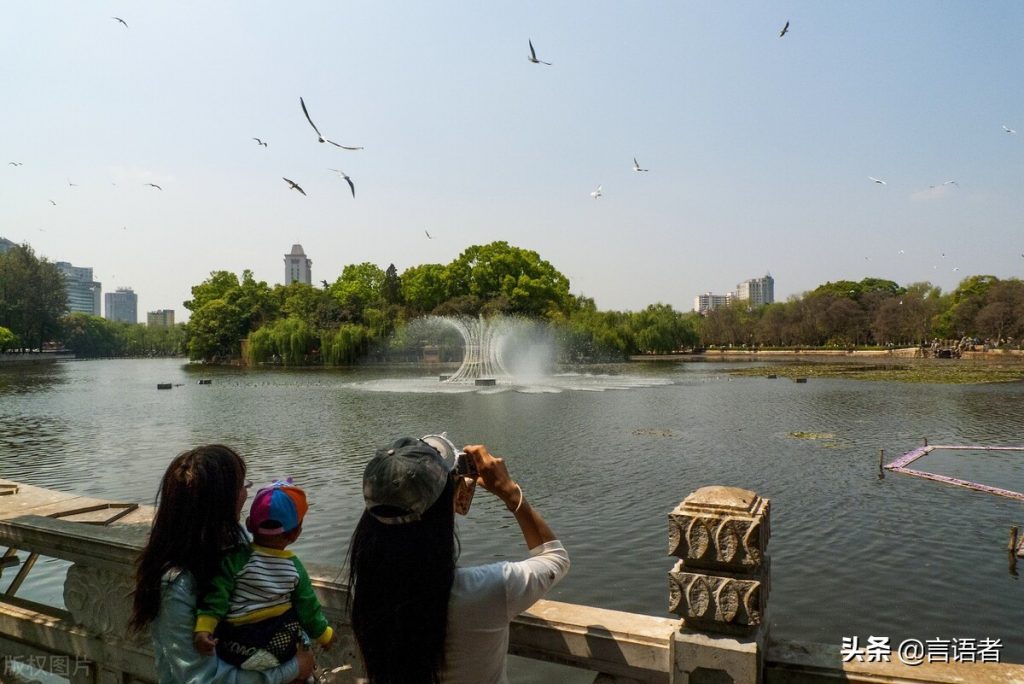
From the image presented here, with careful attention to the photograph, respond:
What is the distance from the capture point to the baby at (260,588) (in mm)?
2326

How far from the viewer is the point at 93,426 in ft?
77.7

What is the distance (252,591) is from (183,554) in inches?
10.1

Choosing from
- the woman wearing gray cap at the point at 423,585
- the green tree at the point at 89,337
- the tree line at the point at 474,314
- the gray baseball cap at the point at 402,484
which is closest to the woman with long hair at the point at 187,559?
the woman wearing gray cap at the point at 423,585

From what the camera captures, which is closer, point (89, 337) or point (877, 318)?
point (877, 318)

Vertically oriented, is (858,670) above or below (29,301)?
below

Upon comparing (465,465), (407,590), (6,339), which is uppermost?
(6,339)

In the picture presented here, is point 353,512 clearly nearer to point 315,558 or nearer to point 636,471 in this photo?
point 315,558

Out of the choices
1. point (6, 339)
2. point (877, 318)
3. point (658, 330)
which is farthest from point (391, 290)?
point (877, 318)

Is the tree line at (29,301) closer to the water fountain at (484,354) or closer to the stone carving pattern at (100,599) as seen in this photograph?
the water fountain at (484,354)

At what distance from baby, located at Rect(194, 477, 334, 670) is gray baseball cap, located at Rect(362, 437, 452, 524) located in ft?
1.53

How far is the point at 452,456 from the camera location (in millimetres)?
2189

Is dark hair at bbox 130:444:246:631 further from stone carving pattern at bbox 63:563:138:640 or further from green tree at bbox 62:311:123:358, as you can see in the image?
green tree at bbox 62:311:123:358

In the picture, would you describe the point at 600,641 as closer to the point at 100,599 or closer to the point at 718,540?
the point at 718,540

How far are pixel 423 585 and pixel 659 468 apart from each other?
1391cm
